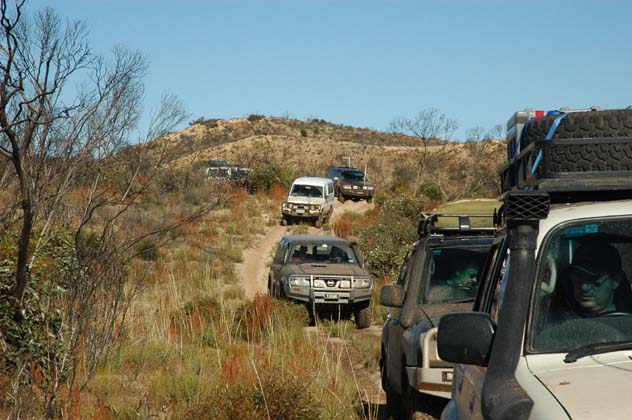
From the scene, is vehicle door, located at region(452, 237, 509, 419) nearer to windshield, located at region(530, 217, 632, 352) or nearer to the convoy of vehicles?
the convoy of vehicles

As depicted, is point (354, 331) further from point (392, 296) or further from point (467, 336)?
point (467, 336)

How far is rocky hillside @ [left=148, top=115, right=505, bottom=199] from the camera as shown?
184ft

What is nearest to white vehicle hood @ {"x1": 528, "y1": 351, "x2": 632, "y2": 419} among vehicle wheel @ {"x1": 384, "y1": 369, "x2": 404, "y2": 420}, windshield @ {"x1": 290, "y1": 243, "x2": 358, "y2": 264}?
vehicle wheel @ {"x1": 384, "y1": 369, "x2": 404, "y2": 420}

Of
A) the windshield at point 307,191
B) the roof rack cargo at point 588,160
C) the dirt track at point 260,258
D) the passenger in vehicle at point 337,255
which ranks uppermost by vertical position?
the roof rack cargo at point 588,160

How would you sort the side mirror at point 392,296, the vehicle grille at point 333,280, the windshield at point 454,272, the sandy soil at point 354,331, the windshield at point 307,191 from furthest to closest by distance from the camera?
the windshield at point 307,191 → the vehicle grille at point 333,280 → the sandy soil at point 354,331 → the windshield at point 454,272 → the side mirror at point 392,296

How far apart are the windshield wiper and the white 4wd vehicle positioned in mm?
32531

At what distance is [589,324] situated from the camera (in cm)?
319

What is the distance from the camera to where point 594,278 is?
3355mm

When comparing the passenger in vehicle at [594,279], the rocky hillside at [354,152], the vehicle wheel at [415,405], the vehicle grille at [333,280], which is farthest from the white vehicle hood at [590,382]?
the rocky hillside at [354,152]

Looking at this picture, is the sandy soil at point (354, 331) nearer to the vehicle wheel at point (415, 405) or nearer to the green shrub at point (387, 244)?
the vehicle wheel at point (415, 405)

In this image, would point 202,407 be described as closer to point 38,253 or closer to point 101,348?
point 101,348

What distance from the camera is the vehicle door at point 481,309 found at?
3.50 meters

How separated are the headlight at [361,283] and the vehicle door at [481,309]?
12111mm

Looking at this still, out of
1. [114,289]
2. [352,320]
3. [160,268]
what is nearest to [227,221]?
[160,268]
